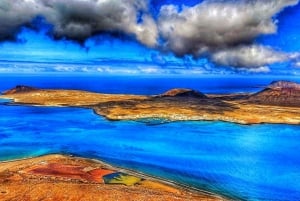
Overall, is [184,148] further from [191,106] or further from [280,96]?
[280,96]

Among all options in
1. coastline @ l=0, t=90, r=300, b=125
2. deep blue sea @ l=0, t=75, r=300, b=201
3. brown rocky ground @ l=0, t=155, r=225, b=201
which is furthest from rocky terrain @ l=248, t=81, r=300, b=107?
brown rocky ground @ l=0, t=155, r=225, b=201

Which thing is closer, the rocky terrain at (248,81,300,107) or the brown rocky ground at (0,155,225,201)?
the brown rocky ground at (0,155,225,201)

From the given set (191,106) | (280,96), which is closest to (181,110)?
(191,106)

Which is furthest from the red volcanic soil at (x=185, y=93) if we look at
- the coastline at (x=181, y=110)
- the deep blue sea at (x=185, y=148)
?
the deep blue sea at (x=185, y=148)

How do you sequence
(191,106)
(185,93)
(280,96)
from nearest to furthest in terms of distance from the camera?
(191,106)
(280,96)
(185,93)

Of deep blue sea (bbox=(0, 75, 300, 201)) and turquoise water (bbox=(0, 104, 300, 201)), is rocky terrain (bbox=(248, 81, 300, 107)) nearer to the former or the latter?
deep blue sea (bbox=(0, 75, 300, 201))

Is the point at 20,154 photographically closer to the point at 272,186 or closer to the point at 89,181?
Result: the point at 89,181

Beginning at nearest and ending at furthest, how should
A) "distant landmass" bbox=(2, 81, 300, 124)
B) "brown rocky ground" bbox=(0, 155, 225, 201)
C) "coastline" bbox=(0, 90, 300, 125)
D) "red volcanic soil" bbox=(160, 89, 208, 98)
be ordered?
"brown rocky ground" bbox=(0, 155, 225, 201) → "coastline" bbox=(0, 90, 300, 125) → "distant landmass" bbox=(2, 81, 300, 124) → "red volcanic soil" bbox=(160, 89, 208, 98)
